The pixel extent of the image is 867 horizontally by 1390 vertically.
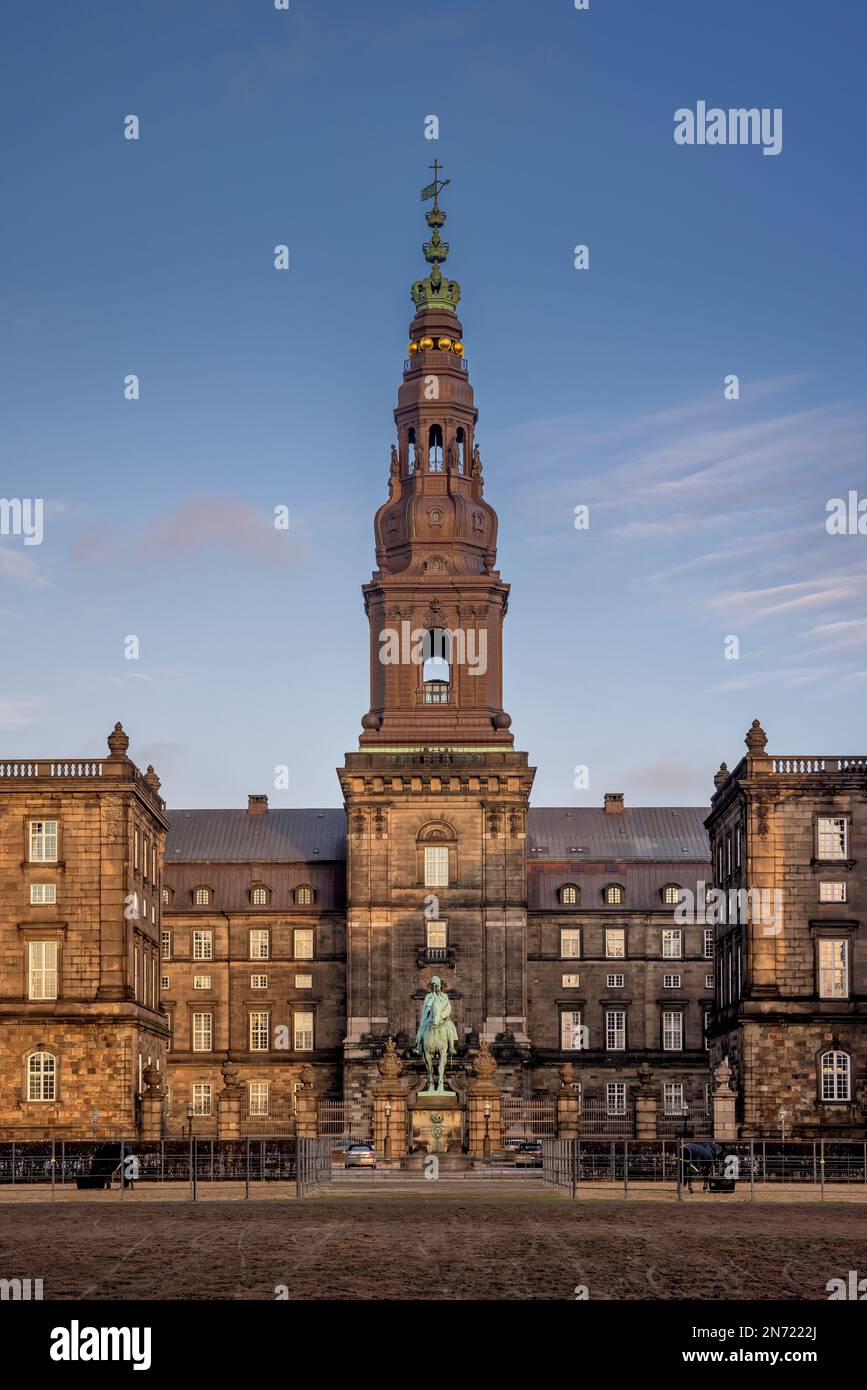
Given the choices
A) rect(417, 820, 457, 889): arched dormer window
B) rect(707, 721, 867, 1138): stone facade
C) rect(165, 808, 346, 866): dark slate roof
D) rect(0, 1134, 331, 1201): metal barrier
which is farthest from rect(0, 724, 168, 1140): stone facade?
rect(165, 808, 346, 866): dark slate roof

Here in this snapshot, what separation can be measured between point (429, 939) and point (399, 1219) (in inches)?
2680

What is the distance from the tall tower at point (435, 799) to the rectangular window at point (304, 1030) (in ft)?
39.2

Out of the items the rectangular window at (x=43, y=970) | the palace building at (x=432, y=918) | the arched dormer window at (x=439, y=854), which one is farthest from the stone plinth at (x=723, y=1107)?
the arched dormer window at (x=439, y=854)

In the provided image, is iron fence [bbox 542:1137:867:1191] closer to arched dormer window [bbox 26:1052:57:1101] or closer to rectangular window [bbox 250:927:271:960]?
arched dormer window [bbox 26:1052:57:1101]

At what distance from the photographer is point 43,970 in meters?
97.8

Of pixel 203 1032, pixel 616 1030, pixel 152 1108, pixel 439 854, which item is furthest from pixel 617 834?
pixel 152 1108

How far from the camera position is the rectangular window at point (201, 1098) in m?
127

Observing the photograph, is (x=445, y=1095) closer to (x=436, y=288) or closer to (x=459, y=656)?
(x=459, y=656)

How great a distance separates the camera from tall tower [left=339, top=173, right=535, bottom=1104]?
11756cm

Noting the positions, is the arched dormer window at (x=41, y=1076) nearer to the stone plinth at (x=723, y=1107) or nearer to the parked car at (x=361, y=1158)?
the parked car at (x=361, y=1158)

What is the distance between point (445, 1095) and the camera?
85.1 metres

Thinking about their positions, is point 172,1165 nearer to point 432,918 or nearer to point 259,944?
point 432,918

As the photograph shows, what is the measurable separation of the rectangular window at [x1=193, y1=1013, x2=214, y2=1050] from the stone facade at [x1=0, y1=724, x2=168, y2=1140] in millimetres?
29874
